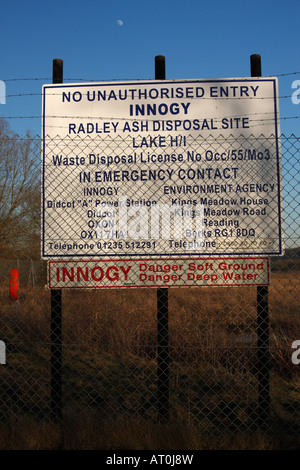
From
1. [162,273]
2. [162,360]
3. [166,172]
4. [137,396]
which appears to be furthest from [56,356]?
[166,172]

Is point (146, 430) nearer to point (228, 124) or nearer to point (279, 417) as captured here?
point (279, 417)

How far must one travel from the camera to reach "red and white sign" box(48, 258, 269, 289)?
12.7ft

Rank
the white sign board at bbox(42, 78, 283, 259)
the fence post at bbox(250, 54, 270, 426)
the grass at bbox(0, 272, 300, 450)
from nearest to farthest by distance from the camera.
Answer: the grass at bbox(0, 272, 300, 450) → the fence post at bbox(250, 54, 270, 426) → the white sign board at bbox(42, 78, 283, 259)

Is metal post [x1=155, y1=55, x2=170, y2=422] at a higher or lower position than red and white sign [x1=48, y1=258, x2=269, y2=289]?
lower

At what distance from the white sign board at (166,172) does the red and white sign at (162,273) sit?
4.1 inches

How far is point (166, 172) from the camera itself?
3.89m

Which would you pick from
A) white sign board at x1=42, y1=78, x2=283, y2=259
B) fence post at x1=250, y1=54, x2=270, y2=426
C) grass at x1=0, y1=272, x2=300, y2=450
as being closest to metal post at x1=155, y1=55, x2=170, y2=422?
grass at x1=0, y1=272, x2=300, y2=450

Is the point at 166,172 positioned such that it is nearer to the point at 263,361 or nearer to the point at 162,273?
the point at 162,273

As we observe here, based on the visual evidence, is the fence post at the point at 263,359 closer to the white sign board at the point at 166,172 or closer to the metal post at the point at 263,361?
the metal post at the point at 263,361

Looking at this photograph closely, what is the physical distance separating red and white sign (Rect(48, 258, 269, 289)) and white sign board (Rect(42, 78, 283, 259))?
104 mm

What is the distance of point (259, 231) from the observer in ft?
12.6

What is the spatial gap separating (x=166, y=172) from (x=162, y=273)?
3.34 feet

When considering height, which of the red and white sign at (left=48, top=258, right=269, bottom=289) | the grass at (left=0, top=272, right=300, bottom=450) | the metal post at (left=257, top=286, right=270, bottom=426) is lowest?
the grass at (left=0, top=272, right=300, bottom=450)

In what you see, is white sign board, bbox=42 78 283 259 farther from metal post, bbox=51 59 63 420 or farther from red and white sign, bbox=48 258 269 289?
metal post, bbox=51 59 63 420
